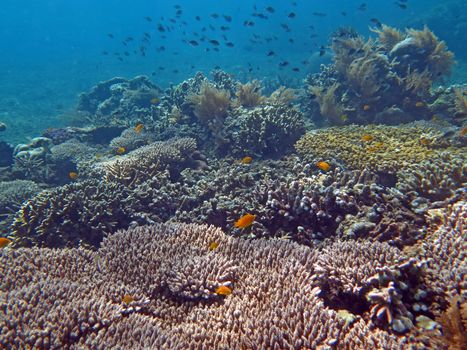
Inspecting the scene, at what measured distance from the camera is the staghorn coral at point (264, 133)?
931cm

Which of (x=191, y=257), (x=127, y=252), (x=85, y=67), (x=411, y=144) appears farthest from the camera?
(x=85, y=67)

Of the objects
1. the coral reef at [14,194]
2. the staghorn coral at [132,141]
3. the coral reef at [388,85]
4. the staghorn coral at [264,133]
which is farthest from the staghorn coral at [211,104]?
the coral reef at [14,194]

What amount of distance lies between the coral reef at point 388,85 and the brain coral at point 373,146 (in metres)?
2.41

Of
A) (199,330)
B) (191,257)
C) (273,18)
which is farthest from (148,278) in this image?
(273,18)

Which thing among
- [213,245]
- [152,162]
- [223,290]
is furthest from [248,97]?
[223,290]

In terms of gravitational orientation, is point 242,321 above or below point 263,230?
below

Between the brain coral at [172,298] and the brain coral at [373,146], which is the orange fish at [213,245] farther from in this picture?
the brain coral at [373,146]

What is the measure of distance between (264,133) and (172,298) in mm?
6102

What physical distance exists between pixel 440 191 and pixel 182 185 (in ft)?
18.3

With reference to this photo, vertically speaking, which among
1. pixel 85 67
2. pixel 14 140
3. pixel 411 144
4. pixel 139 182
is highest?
pixel 85 67

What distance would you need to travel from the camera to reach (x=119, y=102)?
1856 centimetres

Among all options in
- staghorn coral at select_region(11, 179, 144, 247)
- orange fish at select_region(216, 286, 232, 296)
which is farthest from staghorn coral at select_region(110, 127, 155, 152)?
orange fish at select_region(216, 286, 232, 296)

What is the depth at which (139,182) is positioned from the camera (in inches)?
325

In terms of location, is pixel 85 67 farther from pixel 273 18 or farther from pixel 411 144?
pixel 411 144
